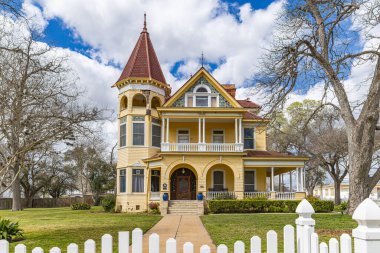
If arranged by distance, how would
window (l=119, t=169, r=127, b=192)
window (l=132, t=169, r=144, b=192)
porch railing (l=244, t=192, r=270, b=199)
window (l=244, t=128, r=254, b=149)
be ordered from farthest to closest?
window (l=244, t=128, r=254, b=149), window (l=119, t=169, r=127, b=192), window (l=132, t=169, r=144, b=192), porch railing (l=244, t=192, r=270, b=199)

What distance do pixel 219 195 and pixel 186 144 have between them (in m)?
4.45

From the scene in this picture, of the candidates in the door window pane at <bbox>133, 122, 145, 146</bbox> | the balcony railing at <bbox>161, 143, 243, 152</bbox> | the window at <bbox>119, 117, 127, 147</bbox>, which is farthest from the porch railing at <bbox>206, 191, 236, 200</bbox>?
the window at <bbox>119, 117, 127, 147</bbox>

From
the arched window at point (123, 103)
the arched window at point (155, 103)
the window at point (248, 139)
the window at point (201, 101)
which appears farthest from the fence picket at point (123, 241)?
the window at point (248, 139)

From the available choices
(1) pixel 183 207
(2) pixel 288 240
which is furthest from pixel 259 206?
(2) pixel 288 240

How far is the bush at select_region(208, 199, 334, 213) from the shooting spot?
82.3ft

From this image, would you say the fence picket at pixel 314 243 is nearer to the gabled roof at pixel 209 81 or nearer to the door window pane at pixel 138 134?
the gabled roof at pixel 209 81

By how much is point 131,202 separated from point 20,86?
19739 mm

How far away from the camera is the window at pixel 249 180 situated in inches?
1178

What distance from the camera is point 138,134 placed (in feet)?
97.1

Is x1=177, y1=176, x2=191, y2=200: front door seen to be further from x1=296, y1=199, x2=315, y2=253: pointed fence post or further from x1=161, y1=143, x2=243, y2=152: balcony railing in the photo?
x1=296, y1=199, x2=315, y2=253: pointed fence post

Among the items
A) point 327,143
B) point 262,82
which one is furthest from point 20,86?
point 327,143

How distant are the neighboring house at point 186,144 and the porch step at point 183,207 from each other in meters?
1.34

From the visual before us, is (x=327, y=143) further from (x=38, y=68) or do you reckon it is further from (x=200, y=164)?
(x=38, y=68)

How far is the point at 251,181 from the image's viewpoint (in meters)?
30.1
